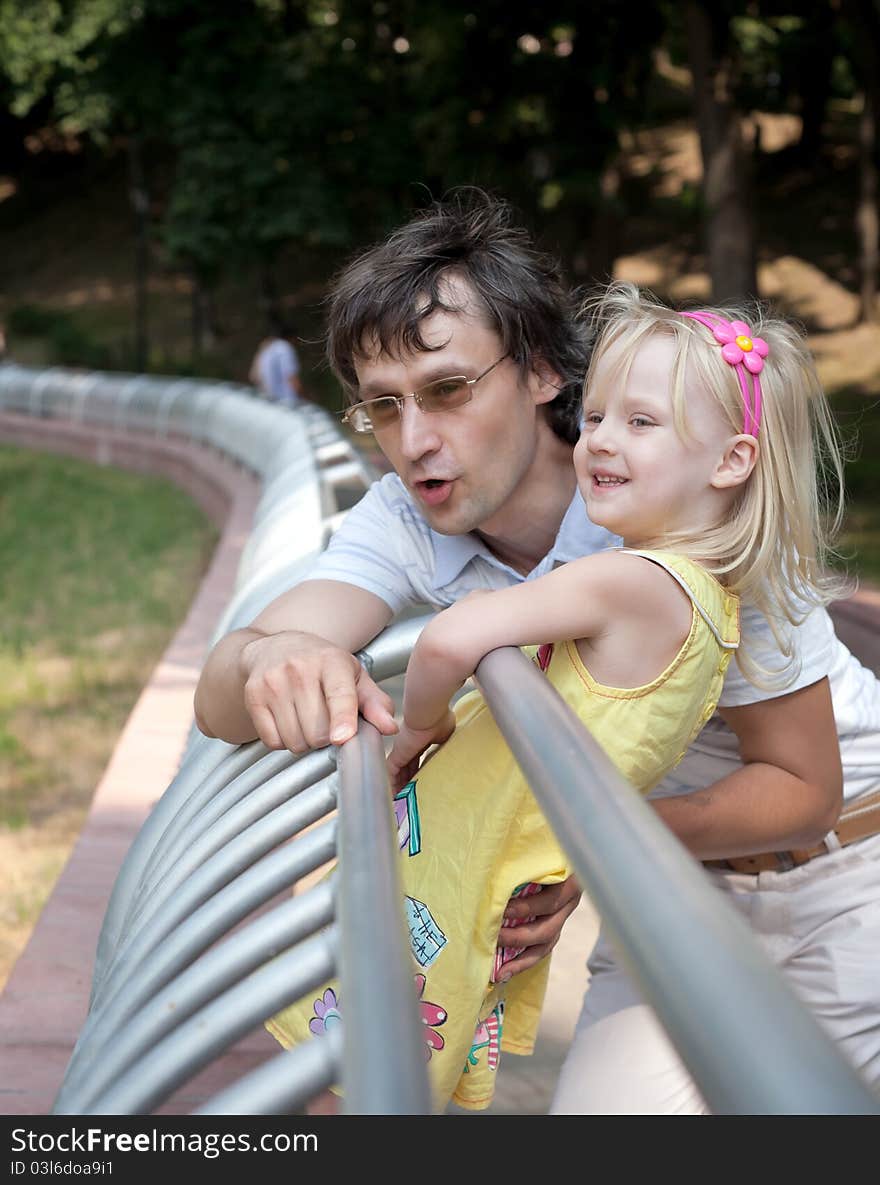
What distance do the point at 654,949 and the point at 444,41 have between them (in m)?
21.1

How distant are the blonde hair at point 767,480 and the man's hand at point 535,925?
0.46 metres

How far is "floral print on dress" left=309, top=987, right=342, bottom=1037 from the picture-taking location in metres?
2.20

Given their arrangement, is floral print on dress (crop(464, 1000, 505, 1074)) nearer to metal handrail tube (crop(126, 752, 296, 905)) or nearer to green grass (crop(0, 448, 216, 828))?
metal handrail tube (crop(126, 752, 296, 905))

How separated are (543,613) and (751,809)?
567mm

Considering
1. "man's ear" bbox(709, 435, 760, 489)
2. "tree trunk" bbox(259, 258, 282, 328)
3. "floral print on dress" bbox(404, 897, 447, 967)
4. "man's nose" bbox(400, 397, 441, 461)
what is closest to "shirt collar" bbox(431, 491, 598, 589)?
"man's nose" bbox(400, 397, 441, 461)

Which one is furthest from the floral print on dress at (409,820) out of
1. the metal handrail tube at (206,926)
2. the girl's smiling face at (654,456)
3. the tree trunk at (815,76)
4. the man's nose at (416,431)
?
the tree trunk at (815,76)

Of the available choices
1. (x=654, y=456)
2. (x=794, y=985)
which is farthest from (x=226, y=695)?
(x=794, y=985)

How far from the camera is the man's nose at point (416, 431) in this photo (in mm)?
2750

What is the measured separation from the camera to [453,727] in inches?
95.2

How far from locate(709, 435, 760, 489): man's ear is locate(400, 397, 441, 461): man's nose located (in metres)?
0.63

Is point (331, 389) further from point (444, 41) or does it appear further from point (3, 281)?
point (3, 281)

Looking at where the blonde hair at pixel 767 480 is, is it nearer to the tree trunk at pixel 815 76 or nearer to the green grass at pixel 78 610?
the green grass at pixel 78 610

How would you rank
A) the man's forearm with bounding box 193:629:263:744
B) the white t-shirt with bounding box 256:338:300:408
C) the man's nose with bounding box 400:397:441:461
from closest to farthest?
1. the man's forearm with bounding box 193:629:263:744
2. the man's nose with bounding box 400:397:441:461
3. the white t-shirt with bounding box 256:338:300:408
